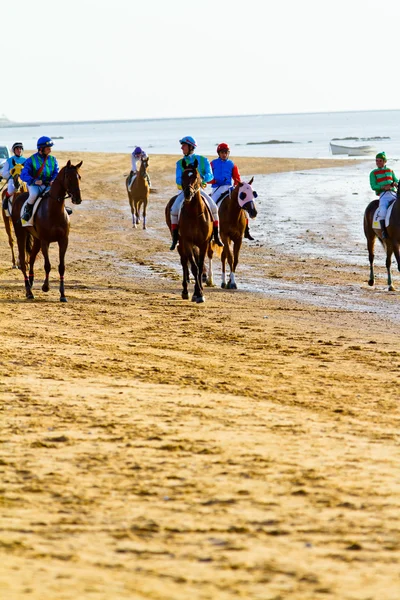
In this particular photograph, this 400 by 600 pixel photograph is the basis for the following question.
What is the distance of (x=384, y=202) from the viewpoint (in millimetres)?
17047

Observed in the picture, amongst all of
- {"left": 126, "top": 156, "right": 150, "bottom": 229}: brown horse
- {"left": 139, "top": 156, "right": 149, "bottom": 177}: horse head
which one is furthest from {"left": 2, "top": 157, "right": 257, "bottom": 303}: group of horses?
{"left": 139, "top": 156, "right": 149, "bottom": 177}: horse head

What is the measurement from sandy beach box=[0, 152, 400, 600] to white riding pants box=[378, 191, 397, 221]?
2.74 meters

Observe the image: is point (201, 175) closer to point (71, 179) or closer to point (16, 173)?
point (71, 179)

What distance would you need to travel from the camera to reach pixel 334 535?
5.30 m

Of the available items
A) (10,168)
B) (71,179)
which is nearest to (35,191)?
(71,179)

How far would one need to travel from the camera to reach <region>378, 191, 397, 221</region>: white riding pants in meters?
17.0

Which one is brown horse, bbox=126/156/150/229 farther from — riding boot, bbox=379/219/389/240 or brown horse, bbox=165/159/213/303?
brown horse, bbox=165/159/213/303

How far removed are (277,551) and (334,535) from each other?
0.40 metres

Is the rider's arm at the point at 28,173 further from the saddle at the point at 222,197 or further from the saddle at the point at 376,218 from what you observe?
the saddle at the point at 376,218

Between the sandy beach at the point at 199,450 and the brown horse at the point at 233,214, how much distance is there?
71.2 inches

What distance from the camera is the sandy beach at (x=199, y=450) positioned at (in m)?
4.82

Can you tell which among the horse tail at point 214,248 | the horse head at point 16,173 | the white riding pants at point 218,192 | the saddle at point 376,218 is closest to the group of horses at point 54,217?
the horse head at point 16,173

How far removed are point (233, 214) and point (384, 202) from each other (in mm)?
2704

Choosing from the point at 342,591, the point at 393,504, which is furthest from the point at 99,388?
the point at 342,591
